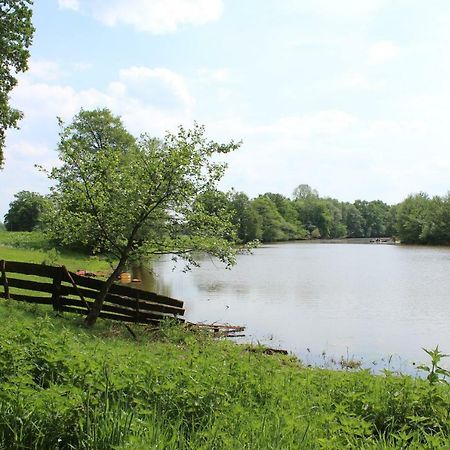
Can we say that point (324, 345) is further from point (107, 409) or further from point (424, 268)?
point (424, 268)

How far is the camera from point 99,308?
44.2ft

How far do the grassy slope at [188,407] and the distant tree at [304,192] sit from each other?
185 meters

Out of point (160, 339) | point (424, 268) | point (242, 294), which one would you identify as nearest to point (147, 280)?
point (242, 294)

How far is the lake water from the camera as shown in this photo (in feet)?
55.5

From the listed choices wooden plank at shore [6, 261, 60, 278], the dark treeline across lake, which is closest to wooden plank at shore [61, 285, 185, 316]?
wooden plank at shore [6, 261, 60, 278]

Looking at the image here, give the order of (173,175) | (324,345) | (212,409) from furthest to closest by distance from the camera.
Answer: (324,345), (173,175), (212,409)

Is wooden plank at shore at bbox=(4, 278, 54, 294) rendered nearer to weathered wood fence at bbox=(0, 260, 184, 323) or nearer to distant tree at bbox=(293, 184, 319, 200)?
weathered wood fence at bbox=(0, 260, 184, 323)

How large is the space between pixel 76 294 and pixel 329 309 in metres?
14.2

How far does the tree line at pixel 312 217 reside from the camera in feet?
242

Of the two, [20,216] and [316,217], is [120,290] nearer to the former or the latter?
[20,216]

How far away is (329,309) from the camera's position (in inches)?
965

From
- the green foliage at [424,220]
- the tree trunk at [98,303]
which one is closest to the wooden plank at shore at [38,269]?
the tree trunk at [98,303]

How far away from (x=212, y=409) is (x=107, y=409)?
0.98 metres

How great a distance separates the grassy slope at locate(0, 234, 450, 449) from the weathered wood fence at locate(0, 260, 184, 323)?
797 centimetres
